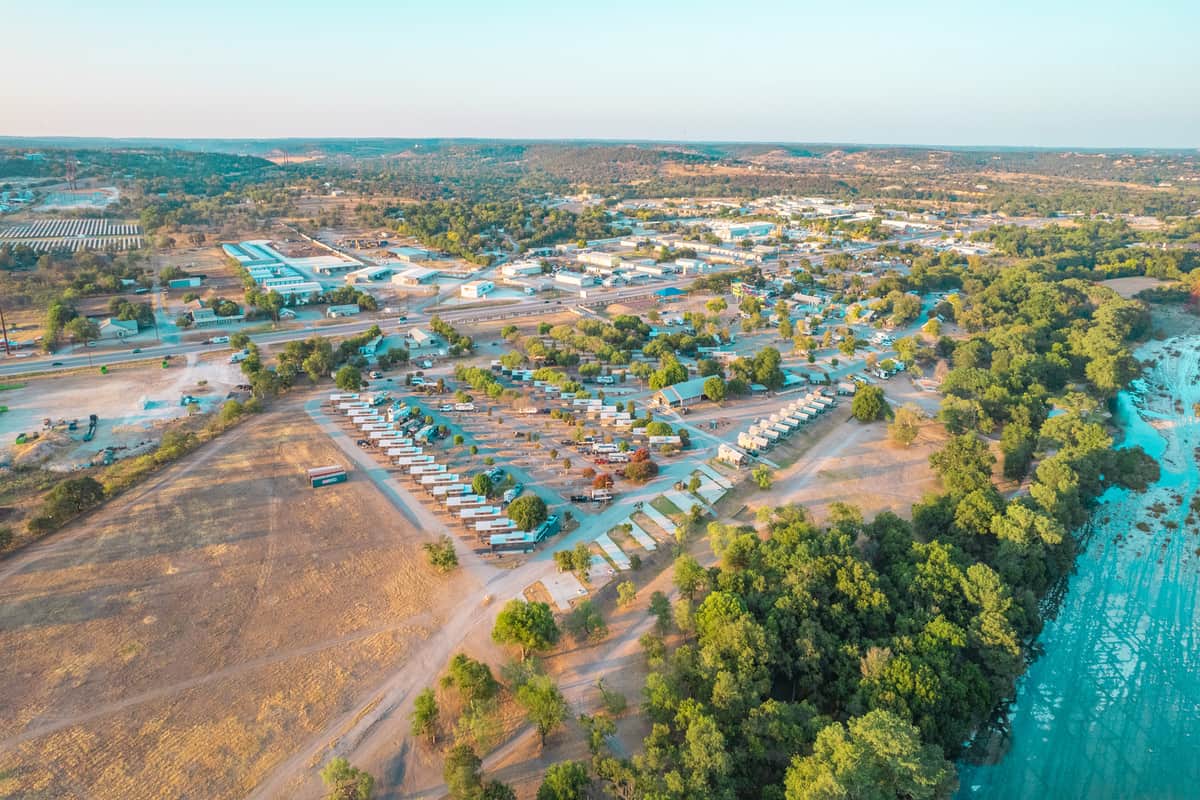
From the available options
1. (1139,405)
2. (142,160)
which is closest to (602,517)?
(1139,405)

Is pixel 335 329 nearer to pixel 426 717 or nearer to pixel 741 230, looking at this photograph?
pixel 426 717

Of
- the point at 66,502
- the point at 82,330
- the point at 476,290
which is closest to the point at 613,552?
the point at 66,502

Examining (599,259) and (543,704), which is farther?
(599,259)

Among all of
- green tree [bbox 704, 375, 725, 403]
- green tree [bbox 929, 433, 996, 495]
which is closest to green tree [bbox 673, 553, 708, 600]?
green tree [bbox 929, 433, 996, 495]

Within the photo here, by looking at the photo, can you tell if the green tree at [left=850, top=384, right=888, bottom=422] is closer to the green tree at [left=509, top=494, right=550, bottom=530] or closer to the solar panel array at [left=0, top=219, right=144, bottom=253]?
the green tree at [left=509, top=494, right=550, bottom=530]

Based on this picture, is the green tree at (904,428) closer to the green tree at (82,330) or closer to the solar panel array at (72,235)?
the green tree at (82,330)
